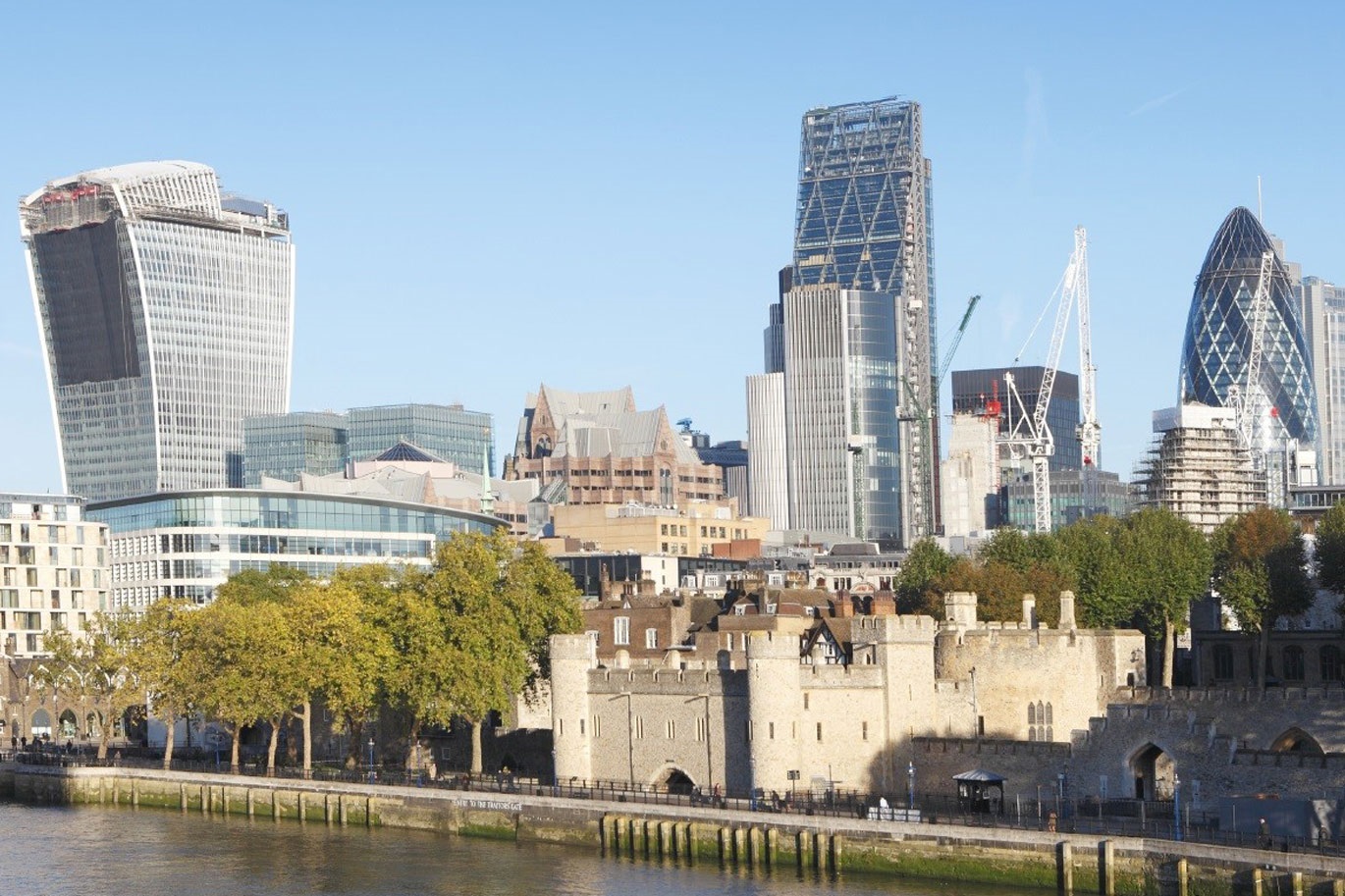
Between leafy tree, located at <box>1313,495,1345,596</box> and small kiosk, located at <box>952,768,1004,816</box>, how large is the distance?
4639cm

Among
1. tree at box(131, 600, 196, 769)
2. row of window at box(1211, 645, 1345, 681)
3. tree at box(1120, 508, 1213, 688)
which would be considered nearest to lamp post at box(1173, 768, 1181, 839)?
tree at box(1120, 508, 1213, 688)

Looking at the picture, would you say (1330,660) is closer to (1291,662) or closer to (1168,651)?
(1291,662)

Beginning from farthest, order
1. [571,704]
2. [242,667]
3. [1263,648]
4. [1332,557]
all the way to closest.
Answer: [1263,648] → [1332,557] → [242,667] → [571,704]

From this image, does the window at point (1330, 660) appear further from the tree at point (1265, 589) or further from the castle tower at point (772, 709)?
the castle tower at point (772, 709)

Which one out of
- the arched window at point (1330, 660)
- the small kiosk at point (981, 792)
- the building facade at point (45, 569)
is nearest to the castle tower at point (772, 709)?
the small kiosk at point (981, 792)

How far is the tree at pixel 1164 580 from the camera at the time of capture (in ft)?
471

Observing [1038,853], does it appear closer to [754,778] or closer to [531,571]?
[754,778]

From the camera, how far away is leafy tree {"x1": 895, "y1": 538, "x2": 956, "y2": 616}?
496 feet

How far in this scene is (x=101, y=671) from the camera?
14225 cm

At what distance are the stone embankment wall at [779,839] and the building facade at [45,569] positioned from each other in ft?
216

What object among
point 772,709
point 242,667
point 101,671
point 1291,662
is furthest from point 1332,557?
point 101,671

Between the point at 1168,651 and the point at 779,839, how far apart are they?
2155 inches

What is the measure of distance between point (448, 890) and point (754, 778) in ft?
59.0

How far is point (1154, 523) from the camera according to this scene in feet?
518
